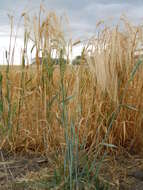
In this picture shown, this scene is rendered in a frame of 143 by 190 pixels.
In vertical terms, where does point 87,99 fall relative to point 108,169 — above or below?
above

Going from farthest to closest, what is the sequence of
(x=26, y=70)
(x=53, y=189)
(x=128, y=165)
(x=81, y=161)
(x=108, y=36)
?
(x=26, y=70) < (x=108, y=36) < (x=128, y=165) < (x=81, y=161) < (x=53, y=189)

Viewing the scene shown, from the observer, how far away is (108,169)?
6.37 ft

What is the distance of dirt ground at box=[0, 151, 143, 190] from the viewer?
1.78 metres

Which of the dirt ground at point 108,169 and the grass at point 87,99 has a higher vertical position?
the grass at point 87,99

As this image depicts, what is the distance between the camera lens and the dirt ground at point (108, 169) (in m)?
1.78

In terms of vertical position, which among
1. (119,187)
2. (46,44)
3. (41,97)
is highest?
(46,44)

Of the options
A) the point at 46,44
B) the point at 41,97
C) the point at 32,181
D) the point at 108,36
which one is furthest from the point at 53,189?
the point at 108,36

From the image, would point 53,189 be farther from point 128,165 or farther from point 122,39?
point 122,39

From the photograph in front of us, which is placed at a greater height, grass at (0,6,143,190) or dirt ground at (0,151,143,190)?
grass at (0,6,143,190)

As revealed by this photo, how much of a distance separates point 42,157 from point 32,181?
0.47 metres

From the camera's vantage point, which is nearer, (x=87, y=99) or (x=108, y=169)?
(x=108, y=169)

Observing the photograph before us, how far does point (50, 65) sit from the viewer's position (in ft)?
6.93

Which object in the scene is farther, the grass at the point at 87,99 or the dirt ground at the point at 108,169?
the grass at the point at 87,99

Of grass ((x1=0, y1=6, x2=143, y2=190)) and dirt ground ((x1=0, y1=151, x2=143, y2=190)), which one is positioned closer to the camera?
dirt ground ((x1=0, y1=151, x2=143, y2=190))
